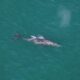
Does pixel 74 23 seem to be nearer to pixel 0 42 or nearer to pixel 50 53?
pixel 50 53

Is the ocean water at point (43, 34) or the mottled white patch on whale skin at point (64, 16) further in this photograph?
the mottled white patch on whale skin at point (64, 16)

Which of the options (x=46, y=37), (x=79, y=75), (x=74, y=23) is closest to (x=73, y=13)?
(x=74, y=23)

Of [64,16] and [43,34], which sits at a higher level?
[64,16]

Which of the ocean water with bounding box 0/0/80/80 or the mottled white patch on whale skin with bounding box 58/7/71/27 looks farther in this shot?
the mottled white patch on whale skin with bounding box 58/7/71/27

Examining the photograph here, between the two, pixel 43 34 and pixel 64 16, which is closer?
pixel 43 34

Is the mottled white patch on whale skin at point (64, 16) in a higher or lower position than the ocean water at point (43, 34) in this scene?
higher

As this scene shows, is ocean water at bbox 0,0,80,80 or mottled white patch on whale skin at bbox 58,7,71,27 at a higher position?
mottled white patch on whale skin at bbox 58,7,71,27
